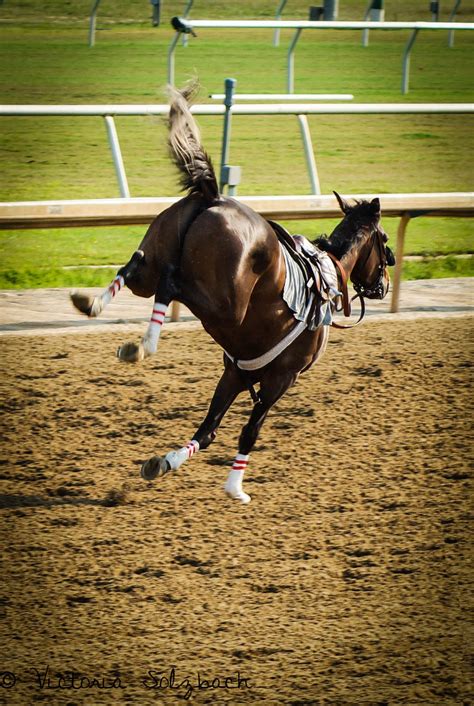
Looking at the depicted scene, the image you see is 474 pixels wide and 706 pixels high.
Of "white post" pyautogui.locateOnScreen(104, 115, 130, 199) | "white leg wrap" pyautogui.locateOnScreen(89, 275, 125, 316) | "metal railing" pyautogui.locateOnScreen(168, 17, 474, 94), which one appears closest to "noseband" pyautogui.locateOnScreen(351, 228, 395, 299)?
"white leg wrap" pyautogui.locateOnScreen(89, 275, 125, 316)

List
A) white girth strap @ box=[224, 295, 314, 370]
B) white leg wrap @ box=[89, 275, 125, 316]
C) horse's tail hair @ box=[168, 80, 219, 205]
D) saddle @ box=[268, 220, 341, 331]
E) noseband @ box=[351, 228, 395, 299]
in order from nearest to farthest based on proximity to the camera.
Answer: white leg wrap @ box=[89, 275, 125, 316] → horse's tail hair @ box=[168, 80, 219, 205] → saddle @ box=[268, 220, 341, 331] → white girth strap @ box=[224, 295, 314, 370] → noseband @ box=[351, 228, 395, 299]

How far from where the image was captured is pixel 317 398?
7.66m

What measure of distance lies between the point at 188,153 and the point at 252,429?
1.53 metres

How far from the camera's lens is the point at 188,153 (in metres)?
5.41

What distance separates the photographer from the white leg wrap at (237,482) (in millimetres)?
5949

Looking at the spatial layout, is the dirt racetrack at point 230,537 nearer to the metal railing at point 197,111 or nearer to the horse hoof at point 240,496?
the horse hoof at point 240,496

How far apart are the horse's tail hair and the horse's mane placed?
1.25 metres

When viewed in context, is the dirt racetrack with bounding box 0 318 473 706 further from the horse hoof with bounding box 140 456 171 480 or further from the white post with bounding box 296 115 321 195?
the white post with bounding box 296 115 321 195

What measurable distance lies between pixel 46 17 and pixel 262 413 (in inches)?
912

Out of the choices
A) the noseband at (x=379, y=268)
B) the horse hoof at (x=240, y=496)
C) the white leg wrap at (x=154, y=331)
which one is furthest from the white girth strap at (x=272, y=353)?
the white leg wrap at (x=154, y=331)

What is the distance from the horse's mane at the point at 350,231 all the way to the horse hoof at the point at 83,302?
173 centimetres

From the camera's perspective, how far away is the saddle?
588cm

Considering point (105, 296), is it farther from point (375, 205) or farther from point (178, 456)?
point (375, 205)

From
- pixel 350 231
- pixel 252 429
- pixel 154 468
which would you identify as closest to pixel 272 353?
pixel 252 429
